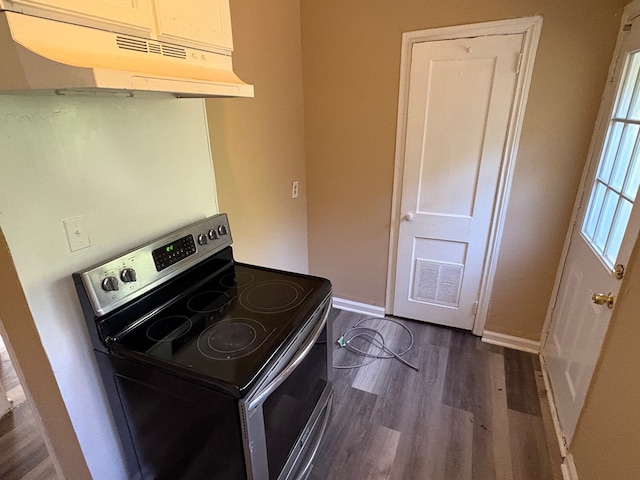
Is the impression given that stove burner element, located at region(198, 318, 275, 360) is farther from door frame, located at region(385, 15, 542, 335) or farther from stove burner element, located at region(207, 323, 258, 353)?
door frame, located at region(385, 15, 542, 335)

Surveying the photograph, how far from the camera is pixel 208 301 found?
1.35m

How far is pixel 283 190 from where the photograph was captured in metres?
2.38

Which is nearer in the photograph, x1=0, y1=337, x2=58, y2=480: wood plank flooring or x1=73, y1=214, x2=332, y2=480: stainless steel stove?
x1=73, y1=214, x2=332, y2=480: stainless steel stove

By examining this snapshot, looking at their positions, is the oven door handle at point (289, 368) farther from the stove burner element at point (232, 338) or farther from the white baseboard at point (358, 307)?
the white baseboard at point (358, 307)

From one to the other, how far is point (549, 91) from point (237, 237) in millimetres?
1943

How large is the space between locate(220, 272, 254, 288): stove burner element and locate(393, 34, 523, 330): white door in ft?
4.49

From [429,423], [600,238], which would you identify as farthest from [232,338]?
[600,238]

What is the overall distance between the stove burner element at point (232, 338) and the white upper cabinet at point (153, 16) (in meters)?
0.89

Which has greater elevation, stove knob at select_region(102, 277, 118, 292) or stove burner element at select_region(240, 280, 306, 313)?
stove knob at select_region(102, 277, 118, 292)

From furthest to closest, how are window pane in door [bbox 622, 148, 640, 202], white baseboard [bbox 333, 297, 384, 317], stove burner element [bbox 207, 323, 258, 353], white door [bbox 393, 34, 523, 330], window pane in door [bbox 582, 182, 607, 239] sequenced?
white baseboard [bbox 333, 297, 384, 317] < white door [bbox 393, 34, 523, 330] < window pane in door [bbox 582, 182, 607, 239] < window pane in door [bbox 622, 148, 640, 202] < stove burner element [bbox 207, 323, 258, 353]

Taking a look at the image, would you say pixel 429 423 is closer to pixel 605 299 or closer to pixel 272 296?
pixel 605 299

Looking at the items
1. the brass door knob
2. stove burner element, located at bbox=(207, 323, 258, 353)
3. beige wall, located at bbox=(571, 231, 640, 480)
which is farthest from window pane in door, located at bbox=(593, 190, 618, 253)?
stove burner element, located at bbox=(207, 323, 258, 353)

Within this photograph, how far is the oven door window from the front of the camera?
43.4 inches

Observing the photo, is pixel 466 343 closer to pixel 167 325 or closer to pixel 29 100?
pixel 167 325
